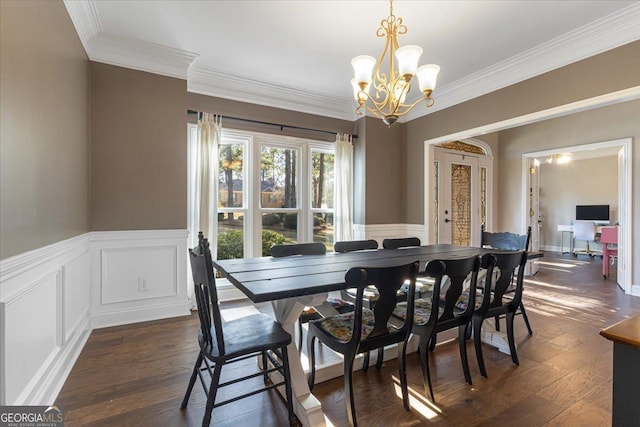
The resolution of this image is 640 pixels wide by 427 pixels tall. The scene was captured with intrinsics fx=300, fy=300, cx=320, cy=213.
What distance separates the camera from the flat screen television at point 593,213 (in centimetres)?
755

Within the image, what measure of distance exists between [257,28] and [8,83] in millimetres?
1981

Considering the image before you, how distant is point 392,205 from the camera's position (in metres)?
4.91

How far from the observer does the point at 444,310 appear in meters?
1.97

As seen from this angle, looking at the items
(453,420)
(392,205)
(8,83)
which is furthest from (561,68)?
(8,83)

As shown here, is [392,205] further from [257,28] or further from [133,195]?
[133,195]

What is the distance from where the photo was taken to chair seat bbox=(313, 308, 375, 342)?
1728mm

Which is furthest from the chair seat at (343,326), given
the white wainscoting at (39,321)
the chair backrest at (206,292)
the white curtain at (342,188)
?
the white curtain at (342,188)

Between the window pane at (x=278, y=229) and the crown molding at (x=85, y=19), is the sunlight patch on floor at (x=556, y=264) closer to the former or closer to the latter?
the window pane at (x=278, y=229)

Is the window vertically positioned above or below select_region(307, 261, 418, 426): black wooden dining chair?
above

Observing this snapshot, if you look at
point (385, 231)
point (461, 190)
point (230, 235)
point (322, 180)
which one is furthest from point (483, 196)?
point (230, 235)

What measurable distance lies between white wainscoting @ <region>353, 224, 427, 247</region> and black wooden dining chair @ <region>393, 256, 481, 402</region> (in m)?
2.52

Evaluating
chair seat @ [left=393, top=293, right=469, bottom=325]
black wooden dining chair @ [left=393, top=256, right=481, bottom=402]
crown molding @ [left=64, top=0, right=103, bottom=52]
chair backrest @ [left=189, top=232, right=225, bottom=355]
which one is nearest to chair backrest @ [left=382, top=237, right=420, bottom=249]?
chair seat @ [left=393, top=293, right=469, bottom=325]

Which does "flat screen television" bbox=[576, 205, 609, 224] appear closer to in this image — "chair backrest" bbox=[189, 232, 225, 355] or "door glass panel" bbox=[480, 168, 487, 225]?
"door glass panel" bbox=[480, 168, 487, 225]

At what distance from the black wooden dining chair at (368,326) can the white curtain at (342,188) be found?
9.18 ft
